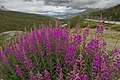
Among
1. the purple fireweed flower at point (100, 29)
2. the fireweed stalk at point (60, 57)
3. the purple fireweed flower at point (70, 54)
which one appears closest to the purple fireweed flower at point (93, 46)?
the fireweed stalk at point (60, 57)

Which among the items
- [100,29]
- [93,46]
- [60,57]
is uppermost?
[100,29]

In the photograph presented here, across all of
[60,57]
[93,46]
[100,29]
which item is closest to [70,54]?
[60,57]

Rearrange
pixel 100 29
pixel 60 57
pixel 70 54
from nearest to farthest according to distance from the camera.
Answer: pixel 100 29, pixel 70 54, pixel 60 57

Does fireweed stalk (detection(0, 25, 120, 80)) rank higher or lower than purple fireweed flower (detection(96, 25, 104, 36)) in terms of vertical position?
lower

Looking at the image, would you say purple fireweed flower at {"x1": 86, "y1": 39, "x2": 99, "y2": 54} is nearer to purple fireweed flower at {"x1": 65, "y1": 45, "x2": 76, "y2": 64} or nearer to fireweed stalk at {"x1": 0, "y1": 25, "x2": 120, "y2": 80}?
fireweed stalk at {"x1": 0, "y1": 25, "x2": 120, "y2": 80}

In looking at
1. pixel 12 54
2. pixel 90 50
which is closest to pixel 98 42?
pixel 90 50

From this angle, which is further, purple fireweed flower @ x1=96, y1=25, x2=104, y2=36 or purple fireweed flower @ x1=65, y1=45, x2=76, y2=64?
purple fireweed flower @ x1=65, y1=45, x2=76, y2=64

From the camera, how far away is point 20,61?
15.0 ft

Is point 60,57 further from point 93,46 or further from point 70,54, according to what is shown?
point 93,46

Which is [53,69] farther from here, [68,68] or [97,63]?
[97,63]

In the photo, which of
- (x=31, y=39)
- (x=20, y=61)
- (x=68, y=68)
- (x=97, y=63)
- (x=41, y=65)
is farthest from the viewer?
(x=31, y=39)

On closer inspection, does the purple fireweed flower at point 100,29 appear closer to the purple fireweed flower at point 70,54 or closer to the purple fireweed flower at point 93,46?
the purple fireweed flower at point 93,46

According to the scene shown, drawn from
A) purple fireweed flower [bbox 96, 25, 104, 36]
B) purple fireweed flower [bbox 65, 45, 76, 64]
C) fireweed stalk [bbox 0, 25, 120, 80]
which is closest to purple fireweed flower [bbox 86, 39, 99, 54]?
fireweed stalk [bbox 0, 25, 120, 80]

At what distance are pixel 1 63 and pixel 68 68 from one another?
5.28 ft
